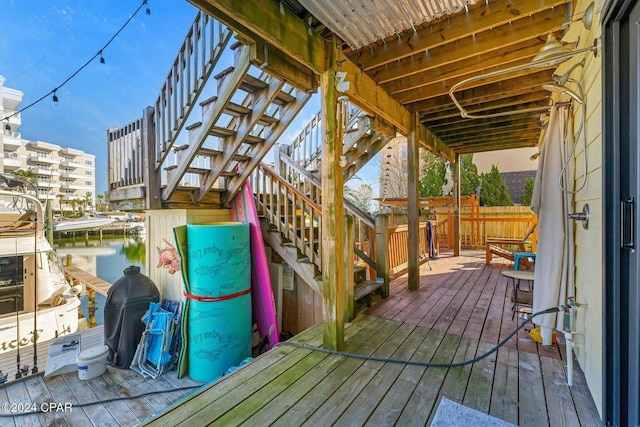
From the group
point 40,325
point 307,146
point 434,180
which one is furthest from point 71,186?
point 434,180

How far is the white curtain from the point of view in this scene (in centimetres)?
200

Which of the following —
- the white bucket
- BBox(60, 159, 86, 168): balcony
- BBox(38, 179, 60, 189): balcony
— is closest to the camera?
the white bucket

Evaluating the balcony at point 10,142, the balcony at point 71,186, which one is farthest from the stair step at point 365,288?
the balcony at point 71,186

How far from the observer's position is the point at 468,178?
11305 millimetres

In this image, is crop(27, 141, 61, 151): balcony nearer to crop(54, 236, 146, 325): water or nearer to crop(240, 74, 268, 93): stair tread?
crop(54, 236, 146, 325): water

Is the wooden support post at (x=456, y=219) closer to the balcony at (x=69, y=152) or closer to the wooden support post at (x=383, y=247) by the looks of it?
the wooden support post at (x=383, y=247)

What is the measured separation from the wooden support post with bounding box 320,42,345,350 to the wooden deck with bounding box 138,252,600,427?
0.90ft

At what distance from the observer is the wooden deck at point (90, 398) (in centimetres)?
240

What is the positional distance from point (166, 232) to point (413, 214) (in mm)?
3793

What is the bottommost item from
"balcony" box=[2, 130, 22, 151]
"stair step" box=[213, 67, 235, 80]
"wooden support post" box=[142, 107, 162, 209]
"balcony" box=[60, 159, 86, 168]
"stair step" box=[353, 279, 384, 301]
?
"stair step" box=[353, 279, 384, 301]

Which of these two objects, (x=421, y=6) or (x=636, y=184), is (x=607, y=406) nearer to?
(x=636, y=184)

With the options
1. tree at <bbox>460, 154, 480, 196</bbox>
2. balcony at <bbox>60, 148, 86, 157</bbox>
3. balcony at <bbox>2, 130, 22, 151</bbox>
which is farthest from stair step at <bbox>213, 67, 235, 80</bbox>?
balcony at <bbox>60, 148, 86, 157</bbox>

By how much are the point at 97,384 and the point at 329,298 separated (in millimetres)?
2905

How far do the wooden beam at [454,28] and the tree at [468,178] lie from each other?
9.92m
